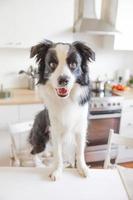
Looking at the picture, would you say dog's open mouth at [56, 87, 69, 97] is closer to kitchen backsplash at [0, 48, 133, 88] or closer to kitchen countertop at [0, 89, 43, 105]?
kitchen countertop at [0, 89, 43, 105]

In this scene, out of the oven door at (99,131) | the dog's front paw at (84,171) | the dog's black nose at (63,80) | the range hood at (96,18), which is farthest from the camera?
the oven door at (99,131)

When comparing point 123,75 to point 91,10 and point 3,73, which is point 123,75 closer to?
point 91,10

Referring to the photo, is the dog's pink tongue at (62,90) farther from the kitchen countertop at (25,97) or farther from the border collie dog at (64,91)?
the kitchen countertop at (25,97)

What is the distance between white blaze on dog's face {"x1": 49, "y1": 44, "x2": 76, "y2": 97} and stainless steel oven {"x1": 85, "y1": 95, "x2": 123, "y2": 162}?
163cm

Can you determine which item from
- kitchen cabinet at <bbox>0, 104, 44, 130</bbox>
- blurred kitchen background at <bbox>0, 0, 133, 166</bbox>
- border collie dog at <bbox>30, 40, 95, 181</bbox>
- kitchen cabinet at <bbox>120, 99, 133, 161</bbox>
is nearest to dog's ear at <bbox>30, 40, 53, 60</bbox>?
border collie dog at <bbox>30, 40, 95, 181</bbox>

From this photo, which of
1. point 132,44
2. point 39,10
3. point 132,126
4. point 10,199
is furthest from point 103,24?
point 10,199

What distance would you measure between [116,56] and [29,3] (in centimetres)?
135

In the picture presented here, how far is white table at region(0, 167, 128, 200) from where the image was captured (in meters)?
1.00

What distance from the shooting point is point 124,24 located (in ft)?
8.41

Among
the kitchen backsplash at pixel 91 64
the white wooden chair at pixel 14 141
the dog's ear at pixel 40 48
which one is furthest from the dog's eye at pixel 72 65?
the kitchen backsplash at pixel 91 64

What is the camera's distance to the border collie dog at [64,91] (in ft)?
2.77

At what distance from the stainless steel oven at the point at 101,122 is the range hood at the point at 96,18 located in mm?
707

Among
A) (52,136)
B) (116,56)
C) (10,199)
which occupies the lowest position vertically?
(10,199)

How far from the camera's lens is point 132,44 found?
2650 millimetres
